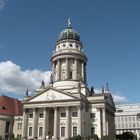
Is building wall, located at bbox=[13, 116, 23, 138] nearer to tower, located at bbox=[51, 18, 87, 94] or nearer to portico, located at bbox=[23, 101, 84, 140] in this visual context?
portico, located at bbox=[23, 101, 84, 140]

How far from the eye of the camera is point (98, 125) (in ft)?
225

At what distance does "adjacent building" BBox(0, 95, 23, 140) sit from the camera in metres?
74.1

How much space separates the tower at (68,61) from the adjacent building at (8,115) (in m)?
15.2

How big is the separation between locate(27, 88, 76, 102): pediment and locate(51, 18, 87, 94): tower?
6.91 m

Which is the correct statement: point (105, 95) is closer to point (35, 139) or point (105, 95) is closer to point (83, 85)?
point (83, 85)

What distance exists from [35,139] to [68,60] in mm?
26901

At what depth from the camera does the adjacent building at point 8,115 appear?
7406 cm

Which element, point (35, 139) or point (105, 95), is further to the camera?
point (105, 95)

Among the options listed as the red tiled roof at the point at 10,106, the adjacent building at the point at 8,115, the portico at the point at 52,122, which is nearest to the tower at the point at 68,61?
the portico at the point at 52,122

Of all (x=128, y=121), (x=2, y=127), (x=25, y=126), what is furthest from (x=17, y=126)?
(x=128, y=121)

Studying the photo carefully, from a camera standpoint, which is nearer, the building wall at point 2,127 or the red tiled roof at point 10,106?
the building wall at point 2,127

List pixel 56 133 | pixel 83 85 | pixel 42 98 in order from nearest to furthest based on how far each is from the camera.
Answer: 1. pixel 56 133
2. pixel 42 98
3. pixel 83 85

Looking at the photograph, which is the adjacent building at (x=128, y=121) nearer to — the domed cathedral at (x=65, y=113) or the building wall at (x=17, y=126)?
the domed cathedral at (x=65, y=113)

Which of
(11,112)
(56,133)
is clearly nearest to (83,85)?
(56,133)
